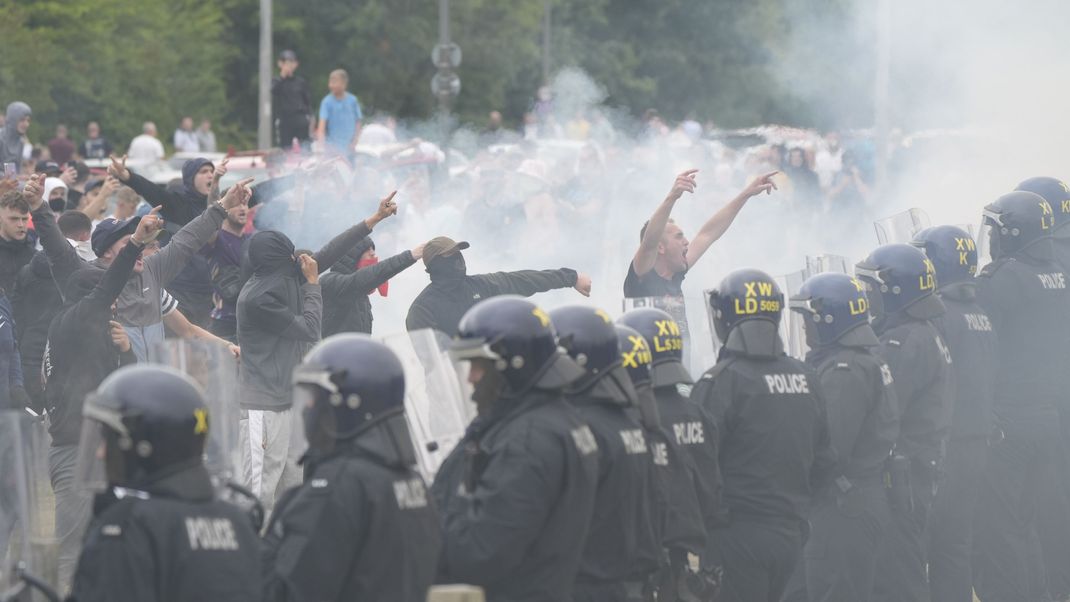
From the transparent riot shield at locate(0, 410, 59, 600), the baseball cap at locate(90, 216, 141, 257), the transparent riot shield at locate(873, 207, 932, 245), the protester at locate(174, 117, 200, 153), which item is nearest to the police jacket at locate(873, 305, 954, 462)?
the transparent riot shield at locate(873, 207, 932, 245)

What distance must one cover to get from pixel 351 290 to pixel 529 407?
504 centimetres

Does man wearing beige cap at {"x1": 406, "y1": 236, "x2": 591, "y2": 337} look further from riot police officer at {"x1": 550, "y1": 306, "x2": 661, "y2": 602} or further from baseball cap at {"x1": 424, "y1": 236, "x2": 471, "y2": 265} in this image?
riot police officer at {"x1": 550, "y1": 306, "x2": 661, "y2": 602}

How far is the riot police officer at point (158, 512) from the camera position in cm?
406

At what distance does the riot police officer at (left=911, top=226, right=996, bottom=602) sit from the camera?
8570 millimetres

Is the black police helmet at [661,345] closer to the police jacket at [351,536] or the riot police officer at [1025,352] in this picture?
the police jacket at [351,536]

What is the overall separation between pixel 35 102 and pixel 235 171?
42.9 ft

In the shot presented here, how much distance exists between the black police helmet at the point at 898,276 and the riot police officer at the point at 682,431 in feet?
6.75

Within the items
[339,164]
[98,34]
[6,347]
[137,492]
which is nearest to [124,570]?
[137,492]

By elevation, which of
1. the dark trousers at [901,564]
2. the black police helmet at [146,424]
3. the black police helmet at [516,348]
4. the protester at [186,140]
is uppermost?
the protester at [186,140]

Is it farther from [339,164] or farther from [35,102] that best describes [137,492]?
[35,102]

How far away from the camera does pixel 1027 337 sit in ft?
31.4

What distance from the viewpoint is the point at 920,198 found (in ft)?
65.5

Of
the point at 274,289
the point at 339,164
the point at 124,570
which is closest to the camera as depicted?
the point at 124,570

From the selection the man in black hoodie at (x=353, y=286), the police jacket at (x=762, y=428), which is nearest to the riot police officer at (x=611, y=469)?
the police jacket at (x=762, y=428)
